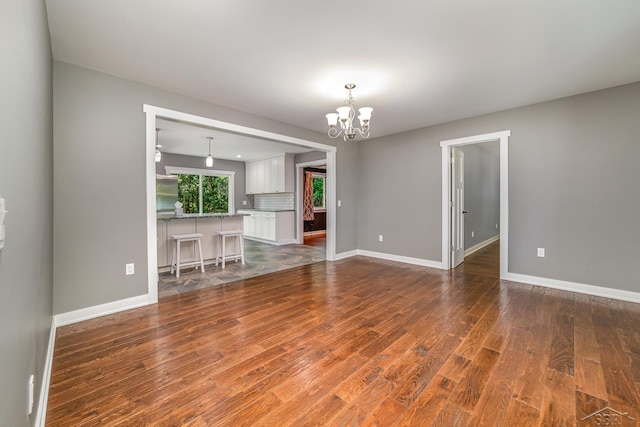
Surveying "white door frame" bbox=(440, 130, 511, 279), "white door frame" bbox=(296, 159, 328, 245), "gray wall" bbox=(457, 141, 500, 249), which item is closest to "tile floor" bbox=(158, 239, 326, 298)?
"white door frame" bbox=(296, 159, 328, 245)

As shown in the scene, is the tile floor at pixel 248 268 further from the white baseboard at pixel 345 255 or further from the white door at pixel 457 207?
the white door at pixel 457 207

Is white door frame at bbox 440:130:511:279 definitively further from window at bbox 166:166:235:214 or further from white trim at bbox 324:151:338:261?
window at bbox 166:166:235:214

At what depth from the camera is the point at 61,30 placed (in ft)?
7.06

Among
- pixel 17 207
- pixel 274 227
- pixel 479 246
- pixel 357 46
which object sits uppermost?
pixel 357 46

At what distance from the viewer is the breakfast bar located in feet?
14.5

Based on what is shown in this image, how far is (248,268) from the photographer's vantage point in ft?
15.6

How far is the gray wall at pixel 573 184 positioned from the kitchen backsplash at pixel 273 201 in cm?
430

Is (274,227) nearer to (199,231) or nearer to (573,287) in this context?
(199,231)

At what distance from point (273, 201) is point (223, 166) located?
192cm

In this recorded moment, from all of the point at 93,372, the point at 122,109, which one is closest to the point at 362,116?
the point at 122,109

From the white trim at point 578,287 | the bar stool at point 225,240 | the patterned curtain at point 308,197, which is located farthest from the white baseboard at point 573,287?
the patterned curtain at point 308,197

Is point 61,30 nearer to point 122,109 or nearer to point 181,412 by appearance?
point 122,109

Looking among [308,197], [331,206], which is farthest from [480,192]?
[308,197]

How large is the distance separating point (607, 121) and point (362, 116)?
2983 millimetres
